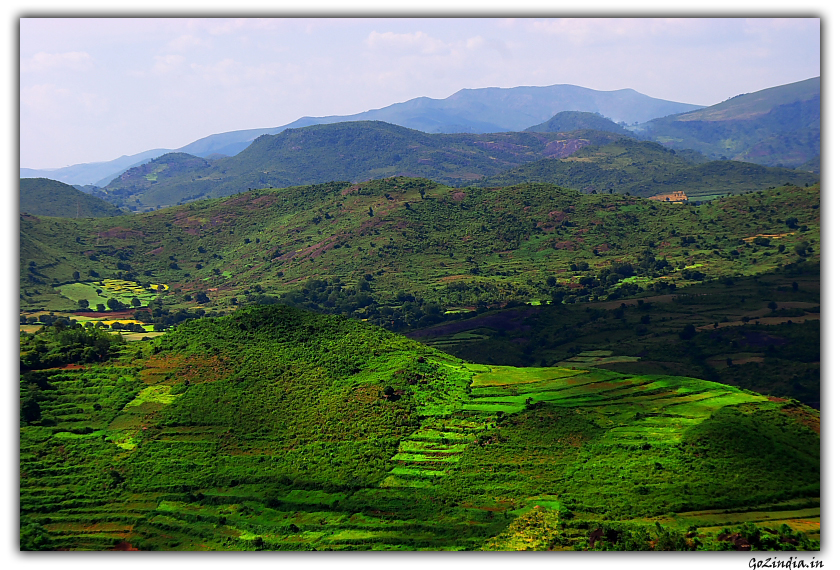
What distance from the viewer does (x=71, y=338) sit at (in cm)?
4212

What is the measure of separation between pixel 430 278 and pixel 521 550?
78.0m

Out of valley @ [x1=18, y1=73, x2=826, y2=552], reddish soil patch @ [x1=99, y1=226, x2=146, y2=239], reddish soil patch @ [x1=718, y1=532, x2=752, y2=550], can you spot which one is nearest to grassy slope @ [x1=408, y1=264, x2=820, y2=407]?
valley @ [x1=18, y1=73, x2=826, y2=552]

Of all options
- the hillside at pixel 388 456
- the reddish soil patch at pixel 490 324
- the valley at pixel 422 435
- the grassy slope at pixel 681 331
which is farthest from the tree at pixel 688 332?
the hillside at pixel 388 456

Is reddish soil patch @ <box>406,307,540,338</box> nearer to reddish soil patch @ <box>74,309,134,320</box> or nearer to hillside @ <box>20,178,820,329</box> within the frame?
hillside @ <box>20,178,820,329</box>

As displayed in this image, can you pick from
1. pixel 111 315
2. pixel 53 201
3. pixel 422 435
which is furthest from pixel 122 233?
pixel 422 435

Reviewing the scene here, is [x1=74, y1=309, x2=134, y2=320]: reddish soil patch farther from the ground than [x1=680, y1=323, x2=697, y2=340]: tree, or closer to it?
farther from the ground

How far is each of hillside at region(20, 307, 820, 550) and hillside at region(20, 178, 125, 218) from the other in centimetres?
15415

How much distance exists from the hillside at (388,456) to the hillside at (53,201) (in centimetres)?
15415

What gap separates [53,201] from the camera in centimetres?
18662

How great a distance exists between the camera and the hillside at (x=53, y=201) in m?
180

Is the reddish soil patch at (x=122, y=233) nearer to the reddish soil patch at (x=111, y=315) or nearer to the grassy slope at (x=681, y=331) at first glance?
the reddish soil patch at (x=111, y=315)

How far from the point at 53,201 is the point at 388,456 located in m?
179

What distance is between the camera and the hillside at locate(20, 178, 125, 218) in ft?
591

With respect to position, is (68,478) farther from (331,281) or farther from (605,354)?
(331,281)
